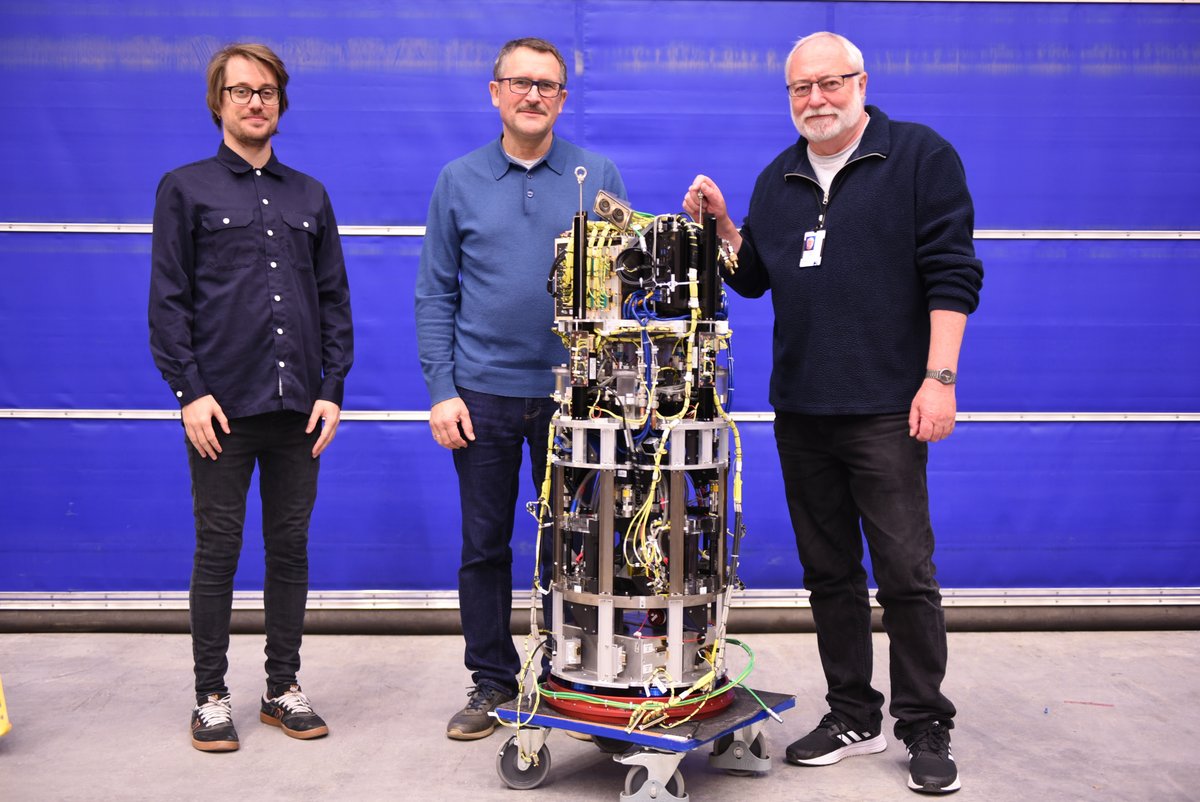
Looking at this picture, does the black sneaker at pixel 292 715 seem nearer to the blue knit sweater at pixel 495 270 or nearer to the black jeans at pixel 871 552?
the blue knit sweater at pixel 495 270

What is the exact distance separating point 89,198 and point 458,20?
1475 millimetres

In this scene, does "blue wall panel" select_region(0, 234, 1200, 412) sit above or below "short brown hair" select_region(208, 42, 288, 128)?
below

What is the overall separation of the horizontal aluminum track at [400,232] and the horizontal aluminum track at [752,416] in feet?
2.12

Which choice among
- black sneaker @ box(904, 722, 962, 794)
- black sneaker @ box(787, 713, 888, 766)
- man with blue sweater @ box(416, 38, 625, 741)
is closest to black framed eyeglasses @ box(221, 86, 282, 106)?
man with blue sweater @ box(416, 38, 625, 741)

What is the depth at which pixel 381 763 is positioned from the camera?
122 inches

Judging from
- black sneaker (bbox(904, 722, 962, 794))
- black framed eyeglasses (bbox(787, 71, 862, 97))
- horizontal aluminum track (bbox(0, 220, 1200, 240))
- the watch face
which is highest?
black framed eyeglasses (bbox(787, 71, 862, 97))

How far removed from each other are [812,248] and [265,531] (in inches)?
66.8

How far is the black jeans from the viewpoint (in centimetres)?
295

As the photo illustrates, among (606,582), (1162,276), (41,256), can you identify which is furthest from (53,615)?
(1162,276)

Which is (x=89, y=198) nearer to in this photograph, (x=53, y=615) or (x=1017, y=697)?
(x=53, y=615)

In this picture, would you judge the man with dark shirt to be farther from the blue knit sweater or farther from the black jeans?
the black jeans

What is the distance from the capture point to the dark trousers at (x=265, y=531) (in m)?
3.22

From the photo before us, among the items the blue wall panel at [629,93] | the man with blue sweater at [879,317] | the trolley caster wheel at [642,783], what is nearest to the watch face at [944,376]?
the man with blue sweater at [879,317]

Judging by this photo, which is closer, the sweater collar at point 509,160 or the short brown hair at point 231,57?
the short brown hair at point 231,57
